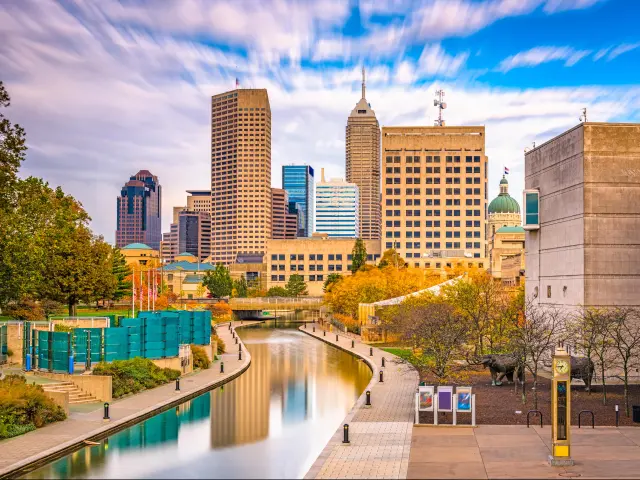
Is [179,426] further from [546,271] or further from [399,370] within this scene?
[546,271]

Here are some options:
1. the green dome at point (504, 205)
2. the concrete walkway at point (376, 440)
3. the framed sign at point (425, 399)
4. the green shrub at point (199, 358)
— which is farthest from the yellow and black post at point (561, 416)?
the green dome at point (504, 205)

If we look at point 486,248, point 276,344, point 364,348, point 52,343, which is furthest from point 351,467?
point 486,248

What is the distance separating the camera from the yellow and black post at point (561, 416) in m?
22.4

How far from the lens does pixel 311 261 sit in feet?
641

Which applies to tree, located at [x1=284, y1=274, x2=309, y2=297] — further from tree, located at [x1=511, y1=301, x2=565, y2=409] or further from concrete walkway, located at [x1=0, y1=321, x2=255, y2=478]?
concrete walkway, located at [x1=0, y1=321, x2=255, y2=478]

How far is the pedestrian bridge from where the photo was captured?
130 meters

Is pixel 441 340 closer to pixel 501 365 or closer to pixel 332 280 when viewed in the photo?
pixel 501 365

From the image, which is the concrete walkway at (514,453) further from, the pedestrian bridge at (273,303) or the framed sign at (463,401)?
the pedestrian bridge at (273,303)

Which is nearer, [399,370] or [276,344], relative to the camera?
[399,370]

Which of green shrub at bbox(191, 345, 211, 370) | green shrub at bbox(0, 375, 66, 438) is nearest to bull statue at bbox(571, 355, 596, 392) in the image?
green shrub at bbox(0, 375, 66, 438)

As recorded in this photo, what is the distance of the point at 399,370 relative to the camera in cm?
4725

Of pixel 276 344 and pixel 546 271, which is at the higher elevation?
pixel 546 271

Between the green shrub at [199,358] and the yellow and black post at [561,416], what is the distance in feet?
102

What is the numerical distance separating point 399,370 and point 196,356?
1361 cm
